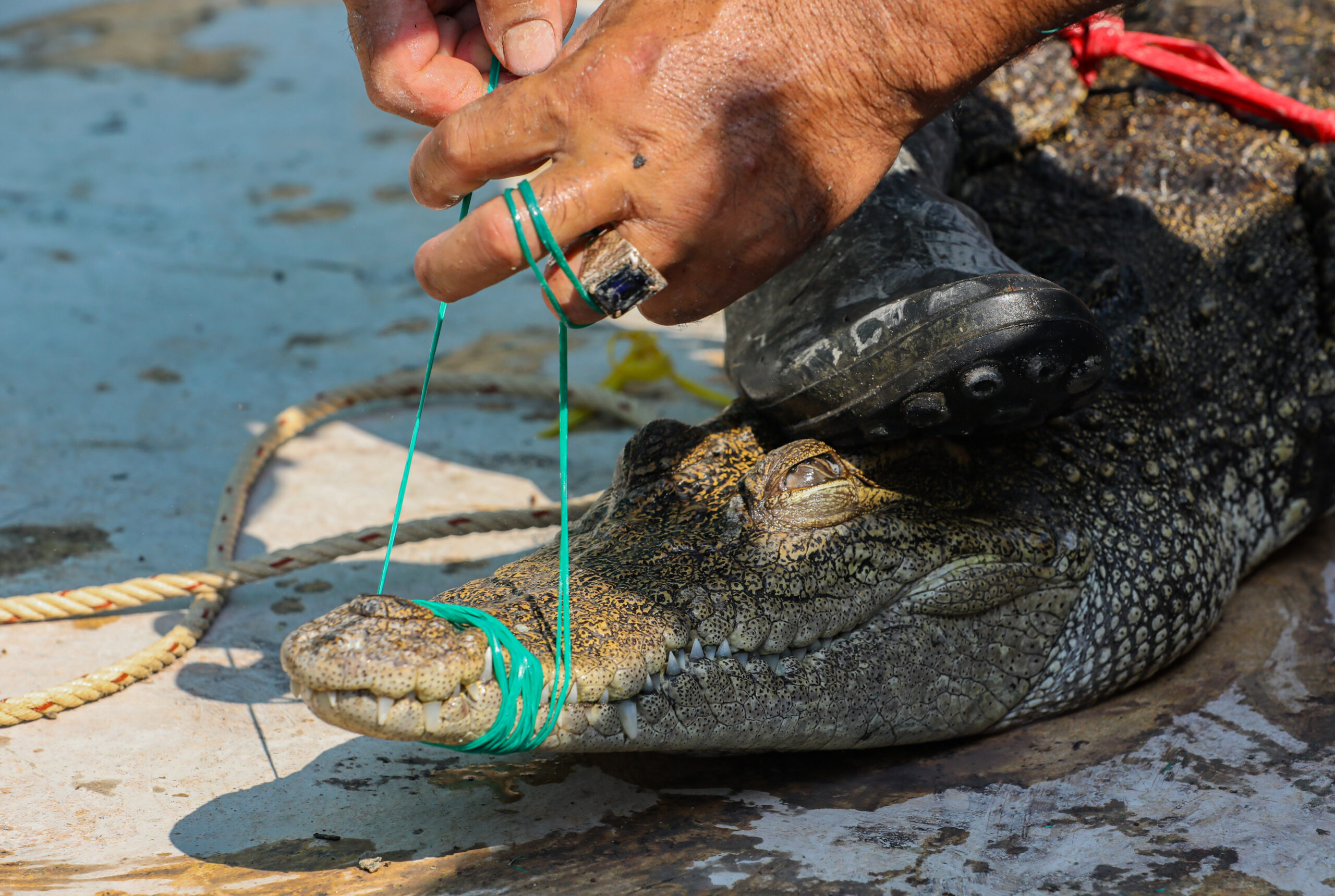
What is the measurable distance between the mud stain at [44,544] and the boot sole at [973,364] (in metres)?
1.93

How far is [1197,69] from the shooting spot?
301 cm

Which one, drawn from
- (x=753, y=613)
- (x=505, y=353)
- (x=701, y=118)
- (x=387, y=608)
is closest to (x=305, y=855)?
(x=387, y=608)

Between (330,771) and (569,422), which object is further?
(569,422)

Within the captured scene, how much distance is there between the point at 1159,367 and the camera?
2.55m

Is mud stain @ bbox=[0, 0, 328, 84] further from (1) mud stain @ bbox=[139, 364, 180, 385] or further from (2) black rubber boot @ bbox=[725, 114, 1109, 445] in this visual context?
(2) black rubber boot @ bbox=[725, 114, 1109, 445]

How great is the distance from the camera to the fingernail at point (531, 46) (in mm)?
1800

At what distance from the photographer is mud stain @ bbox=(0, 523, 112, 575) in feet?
8.87

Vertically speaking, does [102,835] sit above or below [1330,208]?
below

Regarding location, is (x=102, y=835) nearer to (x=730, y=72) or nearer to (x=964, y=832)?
(x=964, y=832)

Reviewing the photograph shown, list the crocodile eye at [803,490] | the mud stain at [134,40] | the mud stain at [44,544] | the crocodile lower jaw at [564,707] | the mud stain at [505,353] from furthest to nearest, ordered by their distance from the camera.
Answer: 1. the mud stain at [134,40]
2. the mud stain at [505,353]
3. the mud stain at [44,544]
4. the crocodile eye at [803,490]
5. the crocodile lower jaw at [564,707]

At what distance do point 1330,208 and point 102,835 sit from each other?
3.12 meters

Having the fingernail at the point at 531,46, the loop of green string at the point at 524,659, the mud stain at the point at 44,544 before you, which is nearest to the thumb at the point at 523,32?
the fingernail at the point at 531,46

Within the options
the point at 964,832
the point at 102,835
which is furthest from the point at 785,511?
the point at 102,835

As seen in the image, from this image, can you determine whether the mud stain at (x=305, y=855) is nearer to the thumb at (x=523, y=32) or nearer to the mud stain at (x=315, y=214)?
the thumb at (x=523, y=32)
